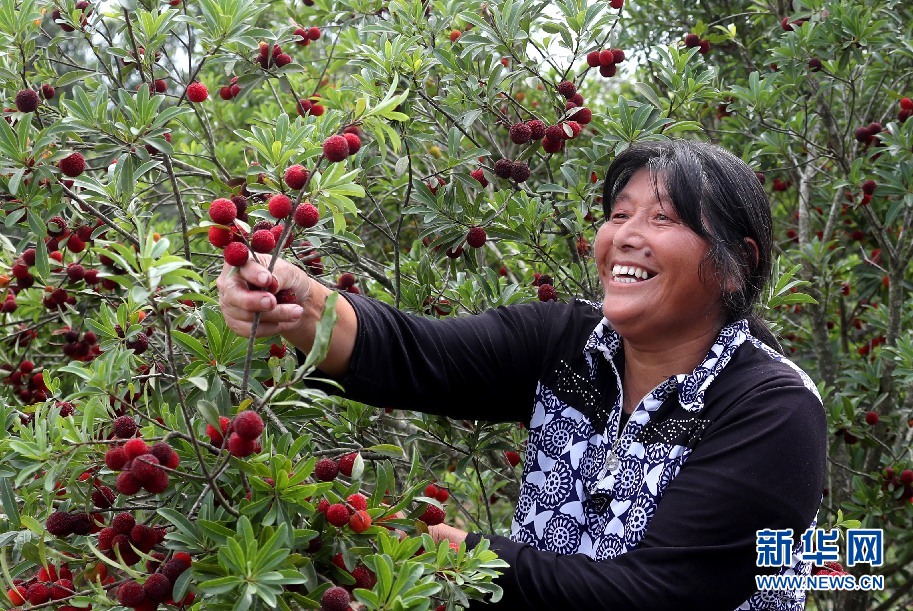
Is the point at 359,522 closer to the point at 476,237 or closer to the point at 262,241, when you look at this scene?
the point at 262,241

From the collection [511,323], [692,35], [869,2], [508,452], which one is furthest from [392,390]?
[869,2]

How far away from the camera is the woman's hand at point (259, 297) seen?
158 cm

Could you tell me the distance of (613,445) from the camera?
206 centimetres

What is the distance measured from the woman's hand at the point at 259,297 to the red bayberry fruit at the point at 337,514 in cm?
33

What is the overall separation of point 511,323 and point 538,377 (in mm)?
147

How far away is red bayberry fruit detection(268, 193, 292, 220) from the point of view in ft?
5.49

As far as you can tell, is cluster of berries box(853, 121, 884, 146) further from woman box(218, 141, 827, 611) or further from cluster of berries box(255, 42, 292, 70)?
cluster of berries box(255, 42, 292, 70)

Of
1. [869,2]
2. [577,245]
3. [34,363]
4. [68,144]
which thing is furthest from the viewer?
[869,2]

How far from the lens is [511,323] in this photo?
2262 mm

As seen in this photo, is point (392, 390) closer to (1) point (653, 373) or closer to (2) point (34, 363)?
(1) point (653, 373)

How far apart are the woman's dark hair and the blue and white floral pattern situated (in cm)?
12

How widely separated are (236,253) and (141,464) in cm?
38

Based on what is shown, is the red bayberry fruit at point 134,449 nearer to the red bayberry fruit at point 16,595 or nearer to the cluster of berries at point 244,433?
the cluster of berries at point 244,433

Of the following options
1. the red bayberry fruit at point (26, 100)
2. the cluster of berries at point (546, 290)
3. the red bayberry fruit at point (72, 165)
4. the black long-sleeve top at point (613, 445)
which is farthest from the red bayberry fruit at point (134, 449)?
the cluster of berries at point (546, 290)
